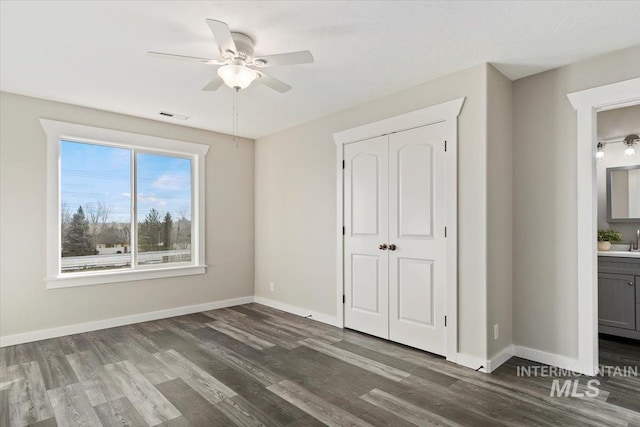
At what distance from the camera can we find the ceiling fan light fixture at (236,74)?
2574 mm

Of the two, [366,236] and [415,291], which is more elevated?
[366,236]

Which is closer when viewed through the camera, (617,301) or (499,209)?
(499,209)

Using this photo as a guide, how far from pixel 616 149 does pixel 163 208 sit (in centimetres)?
577

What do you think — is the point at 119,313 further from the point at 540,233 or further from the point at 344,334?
the point at 540,233

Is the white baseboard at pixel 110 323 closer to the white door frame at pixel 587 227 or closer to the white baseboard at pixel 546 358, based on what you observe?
the white baseboard at pixel 546 358

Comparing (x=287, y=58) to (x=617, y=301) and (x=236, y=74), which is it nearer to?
(x=236, y=74)

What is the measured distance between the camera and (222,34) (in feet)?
7.02

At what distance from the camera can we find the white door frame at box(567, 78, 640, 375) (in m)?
2.87

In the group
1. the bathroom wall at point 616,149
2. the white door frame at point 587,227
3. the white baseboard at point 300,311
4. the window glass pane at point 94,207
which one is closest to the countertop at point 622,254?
the bathroom wall at point 616,149

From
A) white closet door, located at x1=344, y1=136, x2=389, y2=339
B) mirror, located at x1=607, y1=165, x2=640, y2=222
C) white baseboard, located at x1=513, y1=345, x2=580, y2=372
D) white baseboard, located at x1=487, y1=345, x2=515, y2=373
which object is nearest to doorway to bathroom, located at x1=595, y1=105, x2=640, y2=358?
mirror, located at x1=607, y1=165, x2=640, y2=222

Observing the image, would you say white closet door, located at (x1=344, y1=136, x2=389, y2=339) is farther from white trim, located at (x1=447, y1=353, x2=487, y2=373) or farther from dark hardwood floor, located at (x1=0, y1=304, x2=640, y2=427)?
white trim, located at (x1=447, y1=353, x2=487, y2=373)

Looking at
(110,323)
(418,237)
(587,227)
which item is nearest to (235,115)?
(418,237)

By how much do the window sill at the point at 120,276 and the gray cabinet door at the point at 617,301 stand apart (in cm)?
488

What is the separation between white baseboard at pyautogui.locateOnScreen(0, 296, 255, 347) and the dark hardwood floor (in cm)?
15
